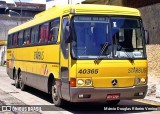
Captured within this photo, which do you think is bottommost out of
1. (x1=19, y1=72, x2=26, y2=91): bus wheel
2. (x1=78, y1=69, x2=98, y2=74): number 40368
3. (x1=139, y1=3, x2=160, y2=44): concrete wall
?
(x1=19, y1=72, x2=26, y2=91): bus wheel

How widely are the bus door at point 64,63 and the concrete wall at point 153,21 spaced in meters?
13.6

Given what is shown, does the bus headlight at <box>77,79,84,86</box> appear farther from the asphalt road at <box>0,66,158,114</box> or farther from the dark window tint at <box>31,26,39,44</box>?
the dark window tint at <box>31,26,39,44</box>

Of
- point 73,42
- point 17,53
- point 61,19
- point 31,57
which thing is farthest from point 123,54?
point 17,53

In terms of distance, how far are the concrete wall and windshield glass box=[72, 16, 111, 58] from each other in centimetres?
1373

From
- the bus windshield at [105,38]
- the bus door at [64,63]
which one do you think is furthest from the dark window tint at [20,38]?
the bus windshield at [105,38]

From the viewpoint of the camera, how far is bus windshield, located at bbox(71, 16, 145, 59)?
1065cm

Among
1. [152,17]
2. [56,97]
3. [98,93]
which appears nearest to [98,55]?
[98,93]

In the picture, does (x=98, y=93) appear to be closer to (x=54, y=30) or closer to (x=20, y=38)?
(x=54, y=30)

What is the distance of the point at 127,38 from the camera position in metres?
11.1

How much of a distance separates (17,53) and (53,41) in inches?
276

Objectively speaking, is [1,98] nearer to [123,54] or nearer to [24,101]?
[24,101]

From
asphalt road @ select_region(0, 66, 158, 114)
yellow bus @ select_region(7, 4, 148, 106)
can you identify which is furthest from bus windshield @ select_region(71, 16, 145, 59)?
asphalt road @ select_region(0, 66, 158, 114)

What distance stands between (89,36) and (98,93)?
1.60 meters

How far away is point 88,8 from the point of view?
36.3ft
